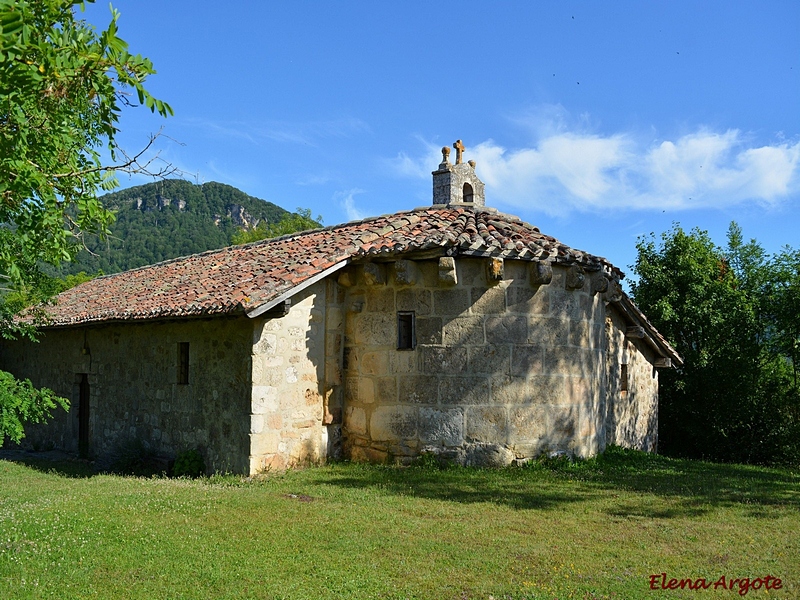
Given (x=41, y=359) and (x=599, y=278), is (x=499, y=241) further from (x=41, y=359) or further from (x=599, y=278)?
(x=41, y=359)

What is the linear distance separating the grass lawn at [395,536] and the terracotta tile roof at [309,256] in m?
2.67

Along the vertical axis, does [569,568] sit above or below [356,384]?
below

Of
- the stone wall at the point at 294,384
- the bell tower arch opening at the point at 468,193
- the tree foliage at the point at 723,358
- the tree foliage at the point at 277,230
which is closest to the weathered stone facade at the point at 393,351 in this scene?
the stone wall at the point at 294,384

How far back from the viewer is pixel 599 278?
11.3 m

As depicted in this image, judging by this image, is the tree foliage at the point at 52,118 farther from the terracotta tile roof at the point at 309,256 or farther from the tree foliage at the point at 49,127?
the terracotta tile roof at the point at 309,256

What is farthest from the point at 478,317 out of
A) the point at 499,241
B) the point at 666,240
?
the point at 666,240

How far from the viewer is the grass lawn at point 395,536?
5.17 meters

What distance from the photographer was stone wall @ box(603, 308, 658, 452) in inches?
553

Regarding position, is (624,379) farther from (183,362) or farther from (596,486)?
(183,362)

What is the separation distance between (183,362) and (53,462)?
4.04 m

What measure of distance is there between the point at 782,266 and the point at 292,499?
55.2 ft

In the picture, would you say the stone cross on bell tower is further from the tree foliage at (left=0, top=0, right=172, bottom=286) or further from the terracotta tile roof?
the tree foliage at (left=0, top=0, right=172, bottom=286)

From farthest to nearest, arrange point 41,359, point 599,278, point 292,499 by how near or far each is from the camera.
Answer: point 41,359, point 599,278, point 292,499

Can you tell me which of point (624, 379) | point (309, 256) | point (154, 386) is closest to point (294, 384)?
point (309, 256)
